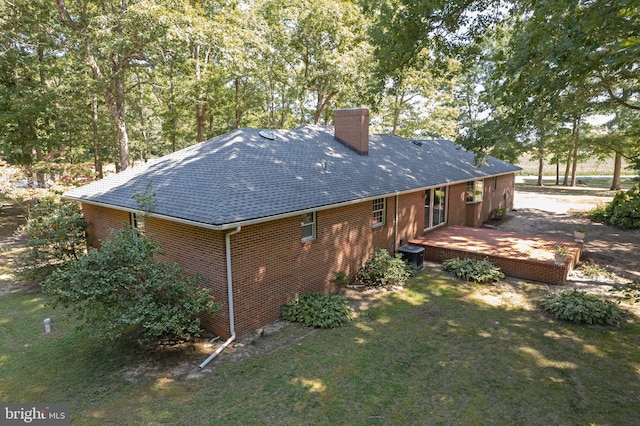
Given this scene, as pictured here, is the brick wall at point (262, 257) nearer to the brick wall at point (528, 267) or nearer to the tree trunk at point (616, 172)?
the brick wall at point (528, 267)

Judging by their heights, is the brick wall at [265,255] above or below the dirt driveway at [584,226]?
above

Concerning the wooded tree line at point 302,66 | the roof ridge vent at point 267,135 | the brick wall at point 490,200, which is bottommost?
the brick wall at point 490,200

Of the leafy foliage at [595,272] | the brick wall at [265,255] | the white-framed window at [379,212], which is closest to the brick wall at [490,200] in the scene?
the leafy foliage at [595,272]

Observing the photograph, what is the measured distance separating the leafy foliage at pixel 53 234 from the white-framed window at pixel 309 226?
7.93 m

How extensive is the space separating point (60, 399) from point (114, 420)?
138 centimetres

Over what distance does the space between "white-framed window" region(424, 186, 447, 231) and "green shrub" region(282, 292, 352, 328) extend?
26.7 ft

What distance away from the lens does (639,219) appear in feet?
59.3

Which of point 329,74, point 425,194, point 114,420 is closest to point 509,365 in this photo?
point 114,420

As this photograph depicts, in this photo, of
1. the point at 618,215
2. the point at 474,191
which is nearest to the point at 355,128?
the point at 474,191

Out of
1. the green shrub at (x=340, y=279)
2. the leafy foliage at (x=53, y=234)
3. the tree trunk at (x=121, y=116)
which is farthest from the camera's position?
the tree trunk at (x=121, y=116)

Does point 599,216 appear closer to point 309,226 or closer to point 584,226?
point 584,226

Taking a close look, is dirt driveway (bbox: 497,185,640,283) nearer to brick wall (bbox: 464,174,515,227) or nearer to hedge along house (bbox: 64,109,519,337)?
brick wall (bbox: 464,174,515,227)

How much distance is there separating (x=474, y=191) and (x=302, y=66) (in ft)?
50.9

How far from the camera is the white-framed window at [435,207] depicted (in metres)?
16.5
